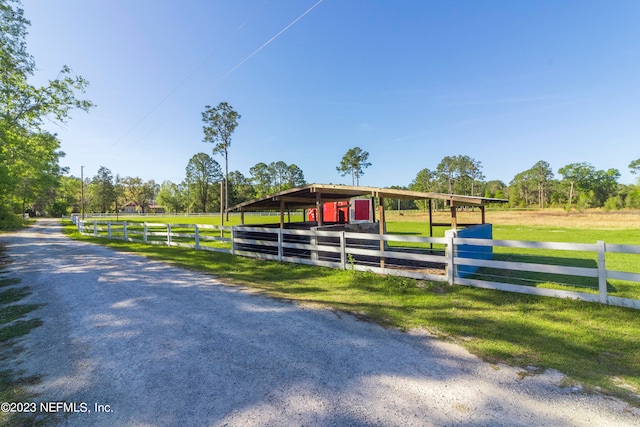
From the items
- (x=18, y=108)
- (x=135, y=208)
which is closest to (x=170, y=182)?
(x=135, y=208)

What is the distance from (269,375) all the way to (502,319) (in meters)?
3.84

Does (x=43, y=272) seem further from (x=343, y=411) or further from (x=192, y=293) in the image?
(x=343, y=411)

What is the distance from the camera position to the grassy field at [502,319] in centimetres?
319

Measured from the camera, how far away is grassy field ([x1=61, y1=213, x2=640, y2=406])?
319 cm

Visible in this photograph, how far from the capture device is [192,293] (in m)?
6.05

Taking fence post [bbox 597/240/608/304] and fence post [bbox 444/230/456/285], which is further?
fence post [bbox 444/230/456/285]

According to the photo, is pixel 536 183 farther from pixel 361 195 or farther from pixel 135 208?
pixel 135 208

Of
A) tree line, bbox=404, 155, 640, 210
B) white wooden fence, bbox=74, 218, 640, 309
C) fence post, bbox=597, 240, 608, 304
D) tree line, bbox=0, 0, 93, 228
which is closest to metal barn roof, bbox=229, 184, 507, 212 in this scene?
white wooden fence, bbox=74, 218, 640, 309

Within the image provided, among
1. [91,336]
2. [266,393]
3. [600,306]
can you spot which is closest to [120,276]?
[91,336]

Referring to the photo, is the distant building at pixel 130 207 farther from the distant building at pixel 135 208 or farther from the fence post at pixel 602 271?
the fence post at pixel 602 271

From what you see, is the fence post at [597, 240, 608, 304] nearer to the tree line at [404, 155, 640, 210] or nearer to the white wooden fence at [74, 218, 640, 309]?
the white wooden fence at [74, 218, 640, 309]

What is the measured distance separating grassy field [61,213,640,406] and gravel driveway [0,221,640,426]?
0.36m

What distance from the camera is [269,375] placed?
2.93m

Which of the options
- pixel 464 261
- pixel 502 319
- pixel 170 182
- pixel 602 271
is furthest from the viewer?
pixel 170 182
